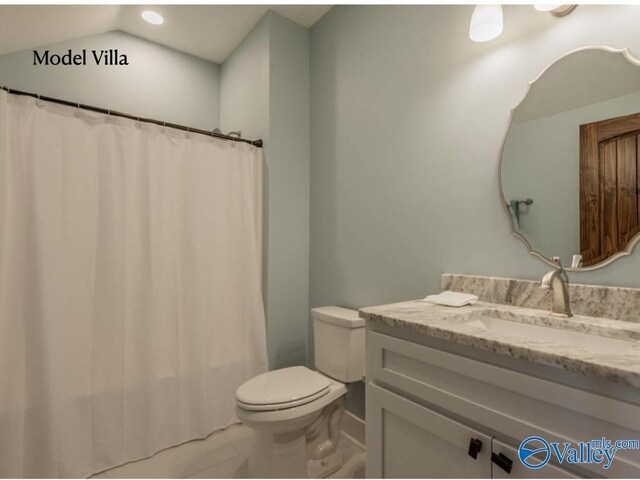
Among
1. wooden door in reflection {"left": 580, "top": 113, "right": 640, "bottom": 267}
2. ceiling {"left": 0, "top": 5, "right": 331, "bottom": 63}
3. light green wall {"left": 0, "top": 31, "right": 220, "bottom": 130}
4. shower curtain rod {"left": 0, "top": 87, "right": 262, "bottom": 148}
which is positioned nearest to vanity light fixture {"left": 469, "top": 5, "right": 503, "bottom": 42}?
wooden door in reflection {"left": 580, "top": 113, "right": 640, "bottom": 267}

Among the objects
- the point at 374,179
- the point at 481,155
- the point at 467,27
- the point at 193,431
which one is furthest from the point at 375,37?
the point at 193,431

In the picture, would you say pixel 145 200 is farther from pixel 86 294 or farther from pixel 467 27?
pixel 467 27

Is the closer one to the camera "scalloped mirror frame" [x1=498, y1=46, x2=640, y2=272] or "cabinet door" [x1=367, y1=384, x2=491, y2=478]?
"cabinet door" [x1=367, y1=384, x2=491, y2=478]

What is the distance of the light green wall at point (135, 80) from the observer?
2.02 m

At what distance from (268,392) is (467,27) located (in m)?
1.82

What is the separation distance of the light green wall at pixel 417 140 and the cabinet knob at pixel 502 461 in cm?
66

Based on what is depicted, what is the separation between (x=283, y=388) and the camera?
1.48 meters

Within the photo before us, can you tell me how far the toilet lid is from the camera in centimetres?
139

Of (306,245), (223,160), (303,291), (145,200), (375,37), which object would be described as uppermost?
(375,37)

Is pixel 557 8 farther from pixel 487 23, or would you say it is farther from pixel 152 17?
pixel 152 17

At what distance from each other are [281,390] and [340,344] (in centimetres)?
39

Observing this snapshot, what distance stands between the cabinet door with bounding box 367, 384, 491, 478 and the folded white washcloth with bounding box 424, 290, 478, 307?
40 centimetres

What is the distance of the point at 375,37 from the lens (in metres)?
1.80

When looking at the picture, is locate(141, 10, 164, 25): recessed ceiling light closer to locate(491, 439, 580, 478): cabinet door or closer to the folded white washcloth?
the folded white washcloth
